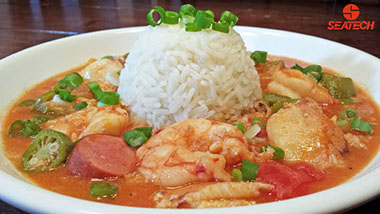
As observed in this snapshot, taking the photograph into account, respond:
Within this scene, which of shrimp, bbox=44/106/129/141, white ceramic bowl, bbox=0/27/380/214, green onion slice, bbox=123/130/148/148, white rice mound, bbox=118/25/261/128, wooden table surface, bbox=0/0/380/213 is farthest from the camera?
wooden table surface, bbox=0/0/380/213

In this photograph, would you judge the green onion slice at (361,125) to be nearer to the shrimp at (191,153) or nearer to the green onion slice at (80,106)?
the shrimp at (191,153)

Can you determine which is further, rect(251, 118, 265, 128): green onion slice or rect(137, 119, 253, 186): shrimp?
rect(251, 118, 265, 128): green onion slice

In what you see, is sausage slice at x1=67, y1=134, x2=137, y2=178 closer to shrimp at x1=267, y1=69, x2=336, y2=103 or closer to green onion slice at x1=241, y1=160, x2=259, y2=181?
green onion slice at x1=241, y1=160, x2=259, y2=181

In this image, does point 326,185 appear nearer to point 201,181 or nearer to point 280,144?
point 280,144

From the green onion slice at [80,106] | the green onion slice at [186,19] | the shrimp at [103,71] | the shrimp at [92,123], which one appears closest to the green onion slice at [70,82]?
the shrimp at [103,71]

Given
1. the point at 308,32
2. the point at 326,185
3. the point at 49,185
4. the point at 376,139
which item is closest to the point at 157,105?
the point at 49,185

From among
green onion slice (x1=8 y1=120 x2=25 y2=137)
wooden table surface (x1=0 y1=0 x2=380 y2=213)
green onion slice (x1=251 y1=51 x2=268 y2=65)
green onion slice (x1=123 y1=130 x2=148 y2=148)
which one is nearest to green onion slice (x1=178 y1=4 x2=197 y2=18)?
green onion slice (x1=251 y1=51 x2=268 y2=65)
